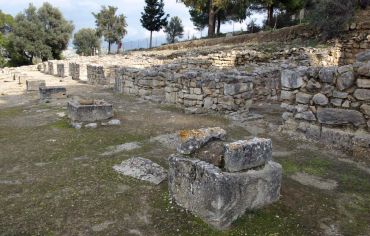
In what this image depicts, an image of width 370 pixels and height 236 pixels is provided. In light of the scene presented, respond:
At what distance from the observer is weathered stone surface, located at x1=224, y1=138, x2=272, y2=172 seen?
4238 mm

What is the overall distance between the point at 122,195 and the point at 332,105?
470 centimetres

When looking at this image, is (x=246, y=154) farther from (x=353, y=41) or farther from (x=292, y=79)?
(x=353, y=41)

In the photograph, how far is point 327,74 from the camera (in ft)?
23.3

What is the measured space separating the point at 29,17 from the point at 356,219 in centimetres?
5459

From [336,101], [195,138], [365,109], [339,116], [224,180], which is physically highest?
[336,101]

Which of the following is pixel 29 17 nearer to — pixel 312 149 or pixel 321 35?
pixel 321 35

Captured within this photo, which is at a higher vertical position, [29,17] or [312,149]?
[29,17]

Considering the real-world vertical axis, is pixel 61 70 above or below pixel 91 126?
above

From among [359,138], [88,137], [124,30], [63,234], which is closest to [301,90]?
[359,138]

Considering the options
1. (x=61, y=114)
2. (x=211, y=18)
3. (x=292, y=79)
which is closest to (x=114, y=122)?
(x=61, y=114)

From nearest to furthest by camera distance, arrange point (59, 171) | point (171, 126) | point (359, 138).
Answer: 1. point (59, 171)
2. point (359, 138)
3. point (171, 126)

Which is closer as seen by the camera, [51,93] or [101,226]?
[101,226]

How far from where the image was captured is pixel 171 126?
9.01 meters

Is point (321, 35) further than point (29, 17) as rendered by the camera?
No
